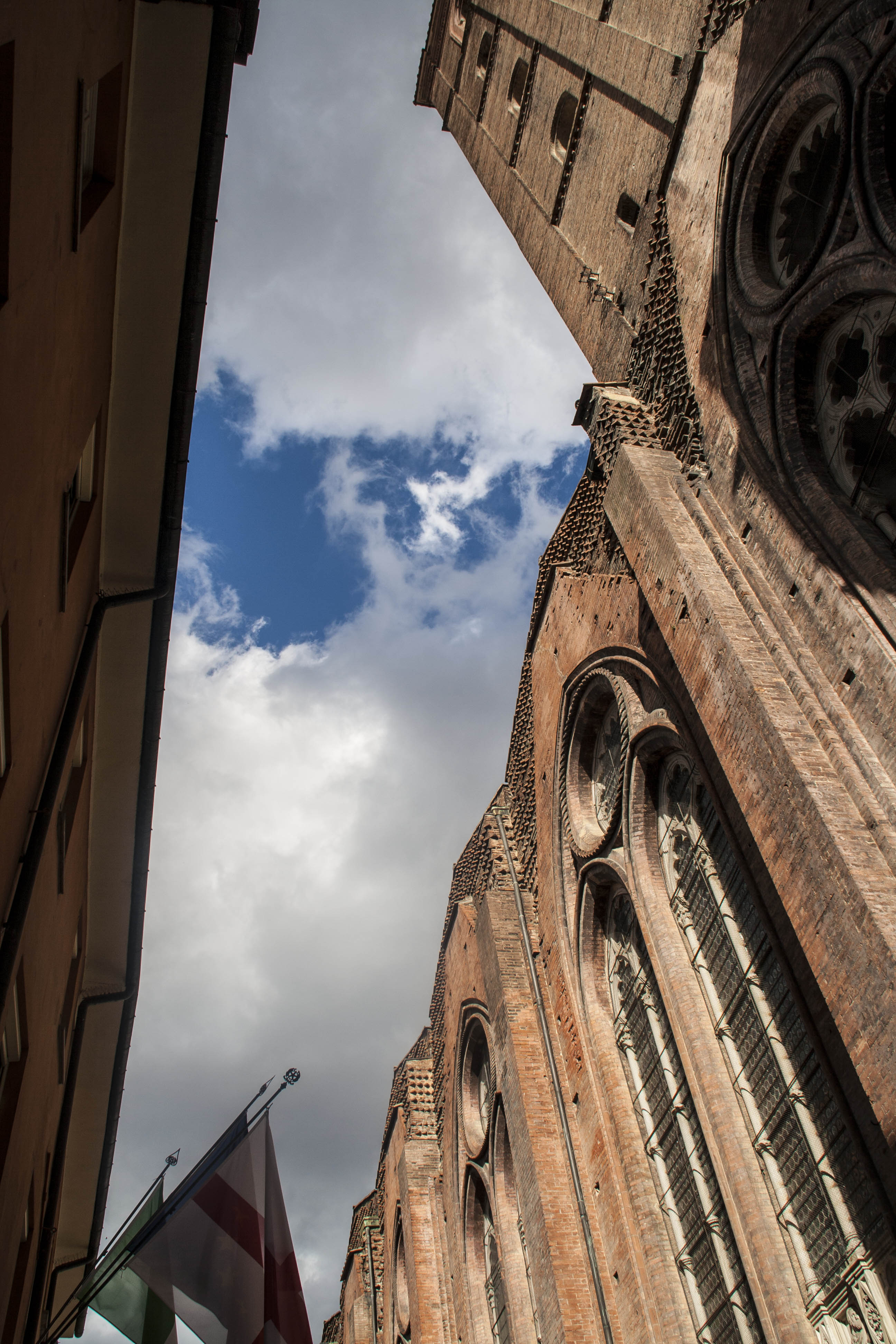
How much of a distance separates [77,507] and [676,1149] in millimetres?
6799

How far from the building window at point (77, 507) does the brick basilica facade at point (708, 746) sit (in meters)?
4.27

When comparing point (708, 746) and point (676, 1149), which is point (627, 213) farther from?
point (676, 1149)

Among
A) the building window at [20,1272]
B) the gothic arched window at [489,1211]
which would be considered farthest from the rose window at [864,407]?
the gothic arched window at [489,1211]

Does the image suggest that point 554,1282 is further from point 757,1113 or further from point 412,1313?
point 412,1313

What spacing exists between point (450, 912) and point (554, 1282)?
6870mm

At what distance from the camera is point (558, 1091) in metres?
10.2

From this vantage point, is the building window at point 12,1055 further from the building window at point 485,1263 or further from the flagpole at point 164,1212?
the building window at point 485,1263

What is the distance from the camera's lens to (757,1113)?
6.85 meters

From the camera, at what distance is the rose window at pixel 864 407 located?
673 centimetres

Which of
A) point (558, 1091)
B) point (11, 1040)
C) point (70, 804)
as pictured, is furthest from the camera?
point (558, 1091)

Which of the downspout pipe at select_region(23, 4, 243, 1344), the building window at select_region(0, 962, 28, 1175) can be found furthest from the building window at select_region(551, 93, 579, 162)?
the building window at select_region(0, 962, 28, 1175)

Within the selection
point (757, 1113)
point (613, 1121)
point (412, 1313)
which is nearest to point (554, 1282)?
point (613, 1121)

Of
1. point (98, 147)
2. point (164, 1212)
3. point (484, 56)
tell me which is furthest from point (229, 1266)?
point (484, 56)

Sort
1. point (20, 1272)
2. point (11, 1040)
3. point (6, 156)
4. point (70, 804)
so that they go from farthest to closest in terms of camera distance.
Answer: point (70, 804) < point (20, 1272) < point (11, 1040) < point (6, 156)
